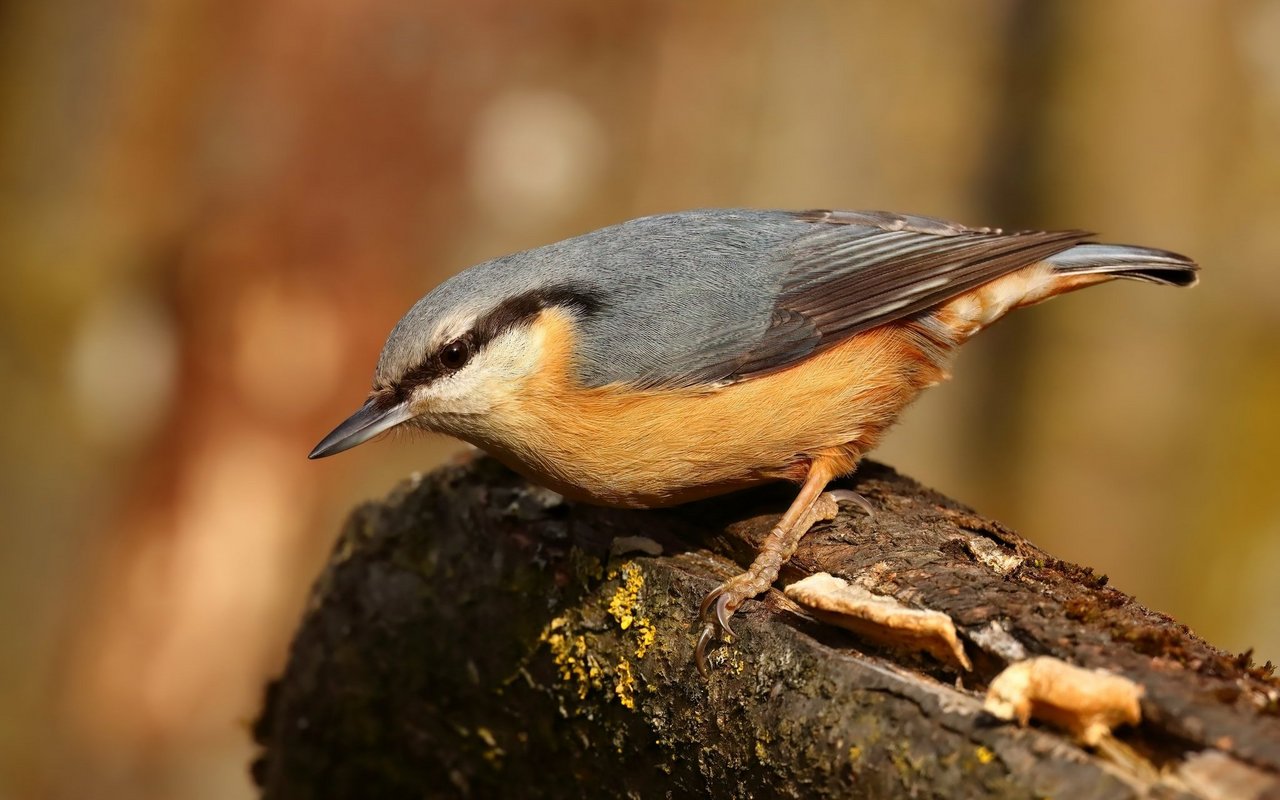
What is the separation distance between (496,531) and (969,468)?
203 inches

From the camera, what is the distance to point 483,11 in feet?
19.7

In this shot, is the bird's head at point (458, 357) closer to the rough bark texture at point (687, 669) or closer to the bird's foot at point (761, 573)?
the rough bark texture at point (687, 669)

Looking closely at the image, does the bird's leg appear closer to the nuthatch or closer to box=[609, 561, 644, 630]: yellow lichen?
the nuthatch

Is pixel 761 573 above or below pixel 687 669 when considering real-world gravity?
above

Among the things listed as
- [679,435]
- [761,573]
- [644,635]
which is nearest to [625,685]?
[644,635]

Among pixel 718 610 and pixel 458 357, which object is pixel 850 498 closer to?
pixel 718 610

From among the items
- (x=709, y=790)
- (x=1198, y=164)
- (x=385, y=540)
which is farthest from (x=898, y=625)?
(x=1198, y=164)

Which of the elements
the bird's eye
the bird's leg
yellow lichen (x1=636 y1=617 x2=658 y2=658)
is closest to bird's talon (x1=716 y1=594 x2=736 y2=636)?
the bird's leg

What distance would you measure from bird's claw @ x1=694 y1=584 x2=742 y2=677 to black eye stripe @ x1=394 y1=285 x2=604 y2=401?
944 millimetres

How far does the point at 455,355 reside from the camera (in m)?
3.00

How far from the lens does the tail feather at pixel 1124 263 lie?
343cm

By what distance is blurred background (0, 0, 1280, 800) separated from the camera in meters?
6.03

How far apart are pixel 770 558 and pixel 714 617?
286mm

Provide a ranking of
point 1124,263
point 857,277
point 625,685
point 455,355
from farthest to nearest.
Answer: point 1124,263 → point 857,277 → point 455,355 → point 625,685
